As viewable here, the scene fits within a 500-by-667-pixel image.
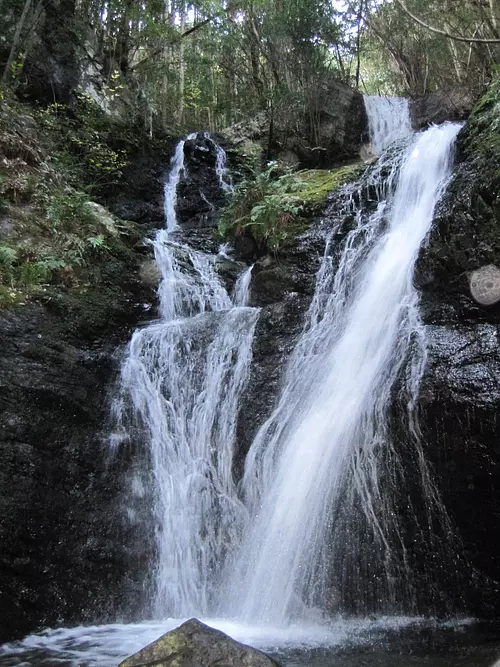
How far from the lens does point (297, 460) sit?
6.11m

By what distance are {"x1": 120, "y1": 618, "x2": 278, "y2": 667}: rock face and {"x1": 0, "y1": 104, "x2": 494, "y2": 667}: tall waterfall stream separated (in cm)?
Answer: 94

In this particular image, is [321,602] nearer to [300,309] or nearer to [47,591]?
[47,591]

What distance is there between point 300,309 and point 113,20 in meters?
13.3

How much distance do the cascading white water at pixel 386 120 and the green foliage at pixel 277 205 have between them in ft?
17.9

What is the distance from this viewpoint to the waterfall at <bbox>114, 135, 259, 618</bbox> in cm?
609

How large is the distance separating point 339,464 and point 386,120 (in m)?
13.1

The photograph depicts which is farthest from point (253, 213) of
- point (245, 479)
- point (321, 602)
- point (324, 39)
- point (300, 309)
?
point (324, 39)

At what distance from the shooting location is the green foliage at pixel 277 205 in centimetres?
912

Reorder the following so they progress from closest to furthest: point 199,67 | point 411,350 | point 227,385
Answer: point 411,350, point 227,385, point 199,67

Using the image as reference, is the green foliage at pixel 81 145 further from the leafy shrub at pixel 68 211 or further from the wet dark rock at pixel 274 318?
the wet dark rock at pixel 274 318

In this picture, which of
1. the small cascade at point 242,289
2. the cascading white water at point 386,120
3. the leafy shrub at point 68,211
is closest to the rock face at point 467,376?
the small cascade at point 242,289

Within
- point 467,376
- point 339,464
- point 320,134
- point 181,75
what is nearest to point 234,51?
point 181,75

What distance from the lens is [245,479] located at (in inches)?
252

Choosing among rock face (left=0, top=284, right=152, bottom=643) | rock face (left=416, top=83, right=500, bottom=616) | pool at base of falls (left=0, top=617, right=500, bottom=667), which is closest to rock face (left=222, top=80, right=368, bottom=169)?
rock face (left=416, top=83, right=500, bottom=616)
